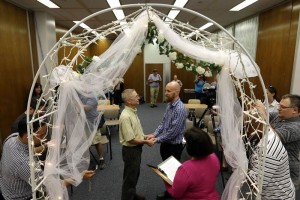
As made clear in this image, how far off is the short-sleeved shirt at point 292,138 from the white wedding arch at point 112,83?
19.0 inches

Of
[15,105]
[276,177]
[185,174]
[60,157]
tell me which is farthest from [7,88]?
Answer: [276,177]

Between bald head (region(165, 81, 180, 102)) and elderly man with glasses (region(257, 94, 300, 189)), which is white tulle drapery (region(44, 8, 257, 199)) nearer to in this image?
elderly man with glasses (region(257, 94, 300, 189))

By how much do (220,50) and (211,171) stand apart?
94cm

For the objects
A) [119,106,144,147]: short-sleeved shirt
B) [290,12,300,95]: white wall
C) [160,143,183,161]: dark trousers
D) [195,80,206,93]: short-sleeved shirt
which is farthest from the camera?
[195,80,206,93]: short-sleeved shirt

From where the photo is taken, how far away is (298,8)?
416 centimetres

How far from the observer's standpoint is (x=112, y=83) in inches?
68.6

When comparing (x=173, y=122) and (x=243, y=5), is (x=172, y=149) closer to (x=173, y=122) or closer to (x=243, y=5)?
(x=173, y=122)

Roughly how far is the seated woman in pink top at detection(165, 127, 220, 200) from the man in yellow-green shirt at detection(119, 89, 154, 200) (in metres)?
0.83

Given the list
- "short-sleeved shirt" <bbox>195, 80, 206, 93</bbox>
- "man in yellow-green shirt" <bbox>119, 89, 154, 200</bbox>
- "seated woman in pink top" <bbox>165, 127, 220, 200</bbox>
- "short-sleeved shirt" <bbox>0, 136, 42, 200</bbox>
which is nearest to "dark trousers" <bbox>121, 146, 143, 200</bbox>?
"man in yellow-green shirt" <bbox>119, 89, 154, 200</bbox>

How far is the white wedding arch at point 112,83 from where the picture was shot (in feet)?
5.52

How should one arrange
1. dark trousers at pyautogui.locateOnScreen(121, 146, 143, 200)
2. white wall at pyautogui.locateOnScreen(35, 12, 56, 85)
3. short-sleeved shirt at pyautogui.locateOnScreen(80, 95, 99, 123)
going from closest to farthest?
short-sleeved shirt at pyautogui.locateOnScreen(80, 95, 99, 123)
dark trousers at pyautogui.locateOnScreen(121, 146, 143, 200)
white wall at pyautogui.locateOnScreen(35, 12, 56, 85)

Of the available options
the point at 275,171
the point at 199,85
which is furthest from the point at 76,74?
the point at 199,85

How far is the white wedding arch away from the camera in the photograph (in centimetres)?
168

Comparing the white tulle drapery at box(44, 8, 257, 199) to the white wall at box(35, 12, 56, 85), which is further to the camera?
the white wall at box(35, 12, 56, 85)
